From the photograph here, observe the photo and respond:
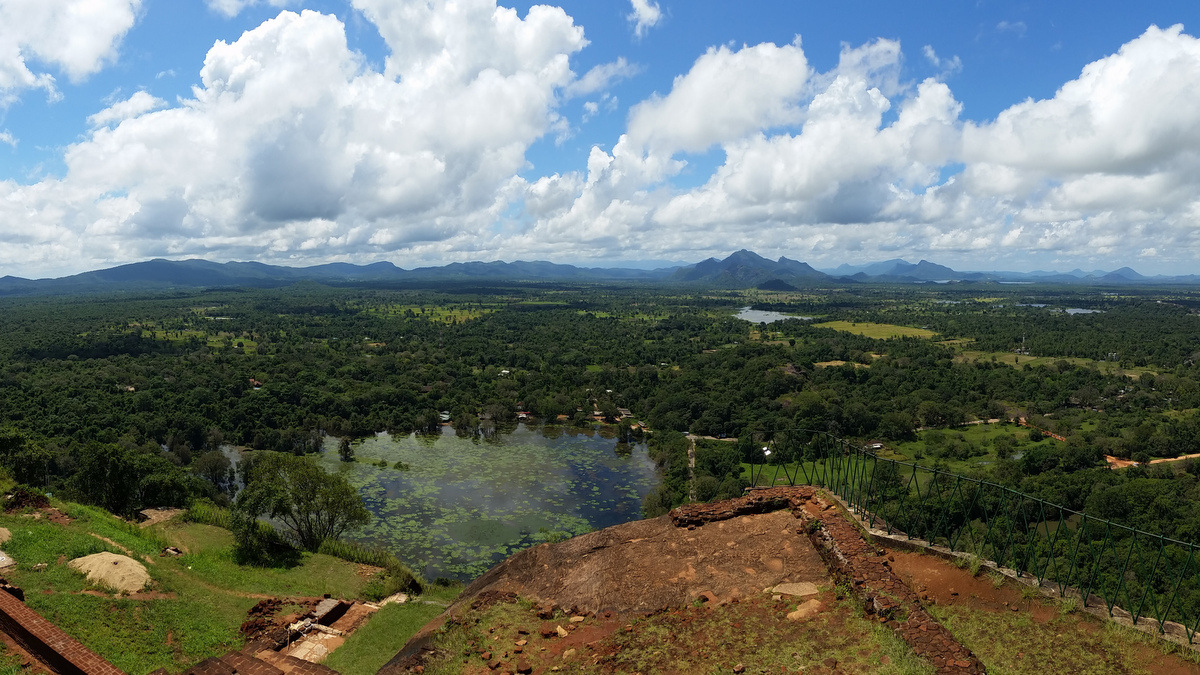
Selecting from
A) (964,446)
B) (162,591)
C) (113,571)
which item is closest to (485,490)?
(162,591)

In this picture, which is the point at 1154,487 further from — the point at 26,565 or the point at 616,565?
the point at 26,565

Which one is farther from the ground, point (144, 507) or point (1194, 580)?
point (144, 507)

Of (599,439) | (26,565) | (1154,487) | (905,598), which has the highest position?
(905,598)

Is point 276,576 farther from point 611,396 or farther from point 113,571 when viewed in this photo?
point 611,396

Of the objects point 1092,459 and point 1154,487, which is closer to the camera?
point 1154,487

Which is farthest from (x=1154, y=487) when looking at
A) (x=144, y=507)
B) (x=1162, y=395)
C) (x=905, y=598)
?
(x=144, y=507)

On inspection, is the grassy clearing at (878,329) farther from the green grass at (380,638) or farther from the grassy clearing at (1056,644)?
the green grass at (380,638)
